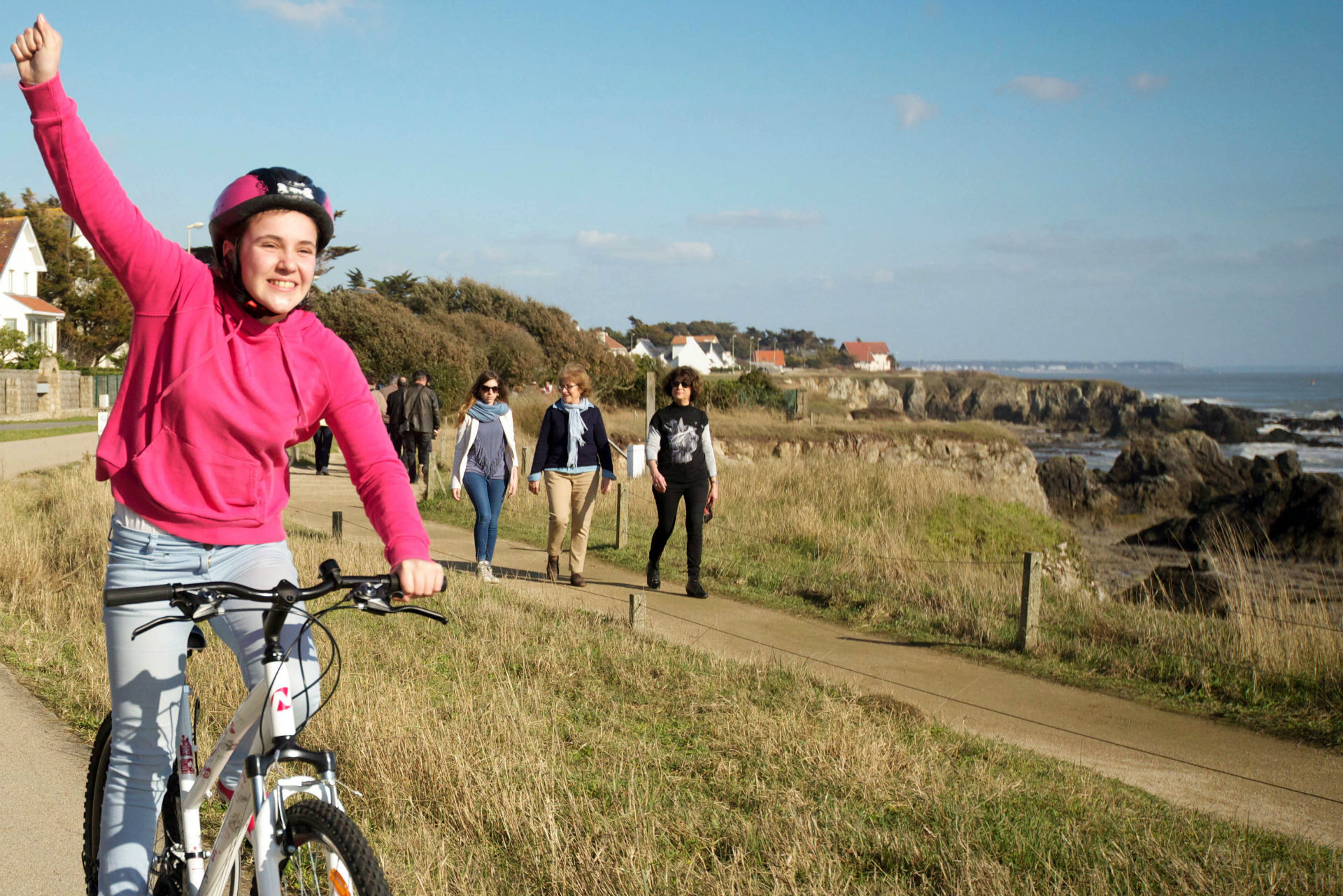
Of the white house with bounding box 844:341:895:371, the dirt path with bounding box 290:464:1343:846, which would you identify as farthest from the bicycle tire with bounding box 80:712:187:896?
the white house with bounding box 844:341:895:371

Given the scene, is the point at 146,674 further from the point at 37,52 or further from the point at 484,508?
the point at 484,508

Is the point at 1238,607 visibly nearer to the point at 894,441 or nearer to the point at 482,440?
the point at 482,440

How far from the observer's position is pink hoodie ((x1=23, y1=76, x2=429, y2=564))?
8.51 ft

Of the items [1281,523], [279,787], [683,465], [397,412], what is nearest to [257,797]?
[279,787]

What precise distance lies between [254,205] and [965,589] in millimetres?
8439

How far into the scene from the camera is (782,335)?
18350cm

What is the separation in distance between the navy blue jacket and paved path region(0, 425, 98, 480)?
32.7 feet

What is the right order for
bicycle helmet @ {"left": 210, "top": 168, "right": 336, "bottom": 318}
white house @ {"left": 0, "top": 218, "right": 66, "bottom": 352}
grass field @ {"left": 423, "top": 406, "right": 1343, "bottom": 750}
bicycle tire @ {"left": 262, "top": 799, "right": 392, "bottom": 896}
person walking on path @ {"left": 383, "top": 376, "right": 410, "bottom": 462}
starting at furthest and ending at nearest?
white house @ {"left": 0, "top": 218, "right": 66, "bottom": 352} → person walking on path @ {"left": 383, "top": 376, "right": 410, "bottom": 462} → grass field @ {"left": 423, "top": 406, "right": 1343, "bottom": 750} → bicycle helmet @ {"left": 210, "top": 168, "right": 336, "bottom": 318} → bicycle tire @ {"left": 262, "top": 799, "right": 392, "bottom": 896}

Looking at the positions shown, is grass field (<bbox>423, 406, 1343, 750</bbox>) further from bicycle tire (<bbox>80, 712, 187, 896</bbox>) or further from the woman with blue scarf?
bicycle tire (<bbox>80, 712, 187, 896</bbox>)

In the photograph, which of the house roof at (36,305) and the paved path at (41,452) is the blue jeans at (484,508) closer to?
the paved path at (41,452)

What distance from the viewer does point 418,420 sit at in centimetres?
1861


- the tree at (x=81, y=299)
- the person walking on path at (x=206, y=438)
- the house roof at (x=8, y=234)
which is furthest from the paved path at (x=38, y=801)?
the tree at (x=81, y=299)

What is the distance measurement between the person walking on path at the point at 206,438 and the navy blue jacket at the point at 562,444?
771cm

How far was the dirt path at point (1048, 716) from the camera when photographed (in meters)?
5.62
